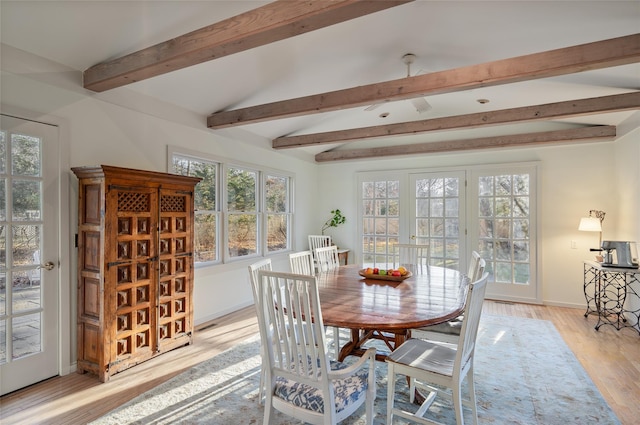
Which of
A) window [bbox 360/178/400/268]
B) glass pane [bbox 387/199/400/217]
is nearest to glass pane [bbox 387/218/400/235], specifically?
window [bbox 360/178/400/268]

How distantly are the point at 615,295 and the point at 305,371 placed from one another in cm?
508

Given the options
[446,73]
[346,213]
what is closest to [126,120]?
[446,73]

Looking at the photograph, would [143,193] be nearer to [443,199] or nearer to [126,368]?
[126,368]

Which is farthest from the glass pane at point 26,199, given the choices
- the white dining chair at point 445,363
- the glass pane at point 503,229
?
the glass pane at point 503,229

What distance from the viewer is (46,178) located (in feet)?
8.67

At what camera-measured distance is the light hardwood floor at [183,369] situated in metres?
2.25

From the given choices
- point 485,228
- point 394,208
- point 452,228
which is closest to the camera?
point 485,228

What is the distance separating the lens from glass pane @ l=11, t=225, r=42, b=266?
8.16 feet

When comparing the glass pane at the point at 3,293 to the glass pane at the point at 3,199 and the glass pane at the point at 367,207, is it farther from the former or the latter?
the glass pane at the point at 367,207

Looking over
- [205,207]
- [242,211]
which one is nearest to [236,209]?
[242,211]

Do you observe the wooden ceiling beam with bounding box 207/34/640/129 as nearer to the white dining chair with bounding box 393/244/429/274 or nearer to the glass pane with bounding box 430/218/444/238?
the white dining chair with bounding box 393/244/429/274

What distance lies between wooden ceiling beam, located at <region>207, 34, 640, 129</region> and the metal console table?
2756mm

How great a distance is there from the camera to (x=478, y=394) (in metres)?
2.52

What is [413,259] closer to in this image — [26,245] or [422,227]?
[422,227]
